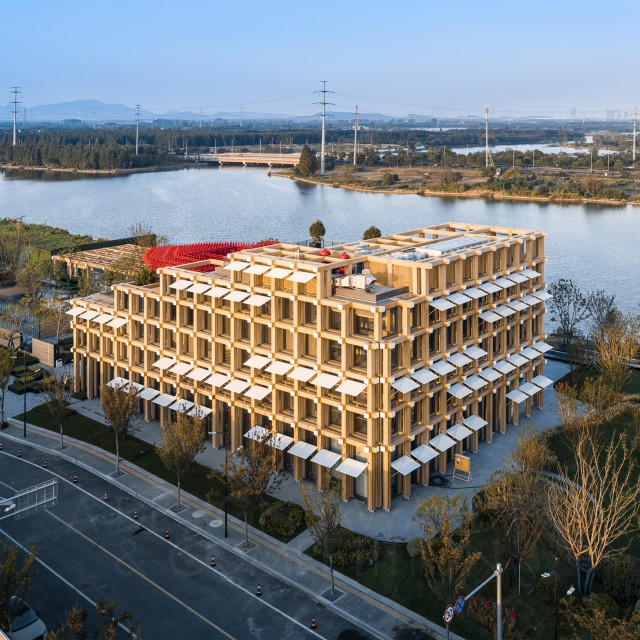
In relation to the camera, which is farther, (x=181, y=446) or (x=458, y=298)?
(x=458, y=298)

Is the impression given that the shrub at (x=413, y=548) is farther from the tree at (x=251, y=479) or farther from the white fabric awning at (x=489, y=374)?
the white fabric awning at (x=489, y=374)

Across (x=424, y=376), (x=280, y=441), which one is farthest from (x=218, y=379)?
(x=424, y=376)

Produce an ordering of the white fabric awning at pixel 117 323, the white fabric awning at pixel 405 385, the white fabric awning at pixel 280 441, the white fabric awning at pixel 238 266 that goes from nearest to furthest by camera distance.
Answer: the white fabric awning at pixel 405 385, the white fabric awning at pixel 280 441, the white fabric awning at pixel 238 266, the white fabric awning at pixel 117 323

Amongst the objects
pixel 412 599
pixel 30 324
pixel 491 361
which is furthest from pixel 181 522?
pixel 30 324

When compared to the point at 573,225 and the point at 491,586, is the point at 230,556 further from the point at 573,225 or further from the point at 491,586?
the point at 573,225

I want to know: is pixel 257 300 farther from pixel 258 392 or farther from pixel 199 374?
pixel 199 374

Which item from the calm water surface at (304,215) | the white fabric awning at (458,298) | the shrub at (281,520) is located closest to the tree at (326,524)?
the shrub at (281,520)

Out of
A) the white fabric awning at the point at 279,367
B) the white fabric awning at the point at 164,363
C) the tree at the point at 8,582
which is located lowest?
the tree at the point at 8,582

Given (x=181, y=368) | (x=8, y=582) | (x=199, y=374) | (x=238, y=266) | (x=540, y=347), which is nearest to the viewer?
(x=8, y=582)
